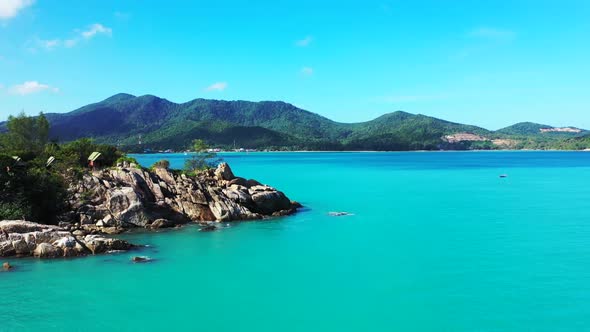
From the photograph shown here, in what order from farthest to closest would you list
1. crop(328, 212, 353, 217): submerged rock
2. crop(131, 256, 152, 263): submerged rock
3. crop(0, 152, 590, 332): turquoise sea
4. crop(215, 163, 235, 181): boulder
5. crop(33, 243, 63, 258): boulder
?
crop(215, 163, 235, 181): boulder → crop(328, 212, 353, 217): submerged rock → crop(33, 243, 63, 258): boulder → crop(131, 256, 152, 263): submerged rock → crop(0, 152, 590, 332): turquoise sea

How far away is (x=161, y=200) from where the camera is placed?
146ft

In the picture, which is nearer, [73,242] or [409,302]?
[409,302]

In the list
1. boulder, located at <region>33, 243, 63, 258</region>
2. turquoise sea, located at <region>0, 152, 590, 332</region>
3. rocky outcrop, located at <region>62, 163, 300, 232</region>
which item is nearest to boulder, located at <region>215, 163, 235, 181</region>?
rocky outcrop, located at <region>62, 163, 300, 232</region>

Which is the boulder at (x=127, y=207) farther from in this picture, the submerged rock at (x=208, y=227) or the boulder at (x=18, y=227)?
the boulder at (x=18, y=227)

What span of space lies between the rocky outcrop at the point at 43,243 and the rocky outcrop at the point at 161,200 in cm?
689

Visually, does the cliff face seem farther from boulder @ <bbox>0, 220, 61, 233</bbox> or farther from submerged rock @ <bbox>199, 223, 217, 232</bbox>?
submerged rock @ <bbox>199, 223, 217, 232</bbox>

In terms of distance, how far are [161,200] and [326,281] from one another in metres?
23.2

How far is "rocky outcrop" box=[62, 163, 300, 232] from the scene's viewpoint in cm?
4078

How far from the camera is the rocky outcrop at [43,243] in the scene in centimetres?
3027

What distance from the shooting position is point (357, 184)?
290ft

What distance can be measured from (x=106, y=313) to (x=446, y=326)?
15777mm

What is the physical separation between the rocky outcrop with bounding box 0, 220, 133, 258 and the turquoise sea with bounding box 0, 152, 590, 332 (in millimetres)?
1147

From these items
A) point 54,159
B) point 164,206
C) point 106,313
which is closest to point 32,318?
point 106,313

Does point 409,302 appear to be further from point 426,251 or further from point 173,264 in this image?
point 173,264
